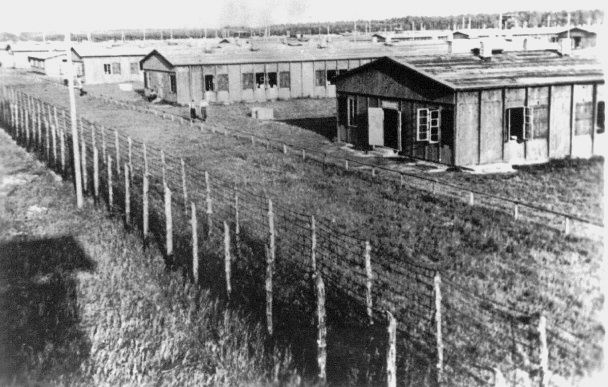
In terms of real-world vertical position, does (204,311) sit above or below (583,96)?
below

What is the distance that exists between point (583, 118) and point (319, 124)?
53.9 ft

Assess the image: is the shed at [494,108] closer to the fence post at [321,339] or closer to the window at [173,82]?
the fence post at [321,339]

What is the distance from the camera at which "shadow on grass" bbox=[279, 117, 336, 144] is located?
117ft

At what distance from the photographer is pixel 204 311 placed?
1158 centimetres

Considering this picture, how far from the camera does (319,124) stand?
1553 inches

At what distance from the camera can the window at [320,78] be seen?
178 ft

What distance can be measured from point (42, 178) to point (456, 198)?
14138mm

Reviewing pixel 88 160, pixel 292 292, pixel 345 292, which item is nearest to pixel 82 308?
pixel 292 292

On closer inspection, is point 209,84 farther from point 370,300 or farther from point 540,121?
point 370,300

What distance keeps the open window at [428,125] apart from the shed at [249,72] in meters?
25.6

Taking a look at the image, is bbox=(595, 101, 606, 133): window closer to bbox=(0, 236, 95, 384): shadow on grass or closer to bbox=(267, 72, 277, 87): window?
bbox=(0, 236, 95, 384): shadow on grass

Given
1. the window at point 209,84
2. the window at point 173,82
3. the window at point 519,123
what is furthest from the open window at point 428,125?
the window at point 173,82

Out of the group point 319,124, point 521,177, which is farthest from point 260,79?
point 521,177

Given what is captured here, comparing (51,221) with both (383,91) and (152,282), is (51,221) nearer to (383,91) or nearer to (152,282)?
(152,282)
